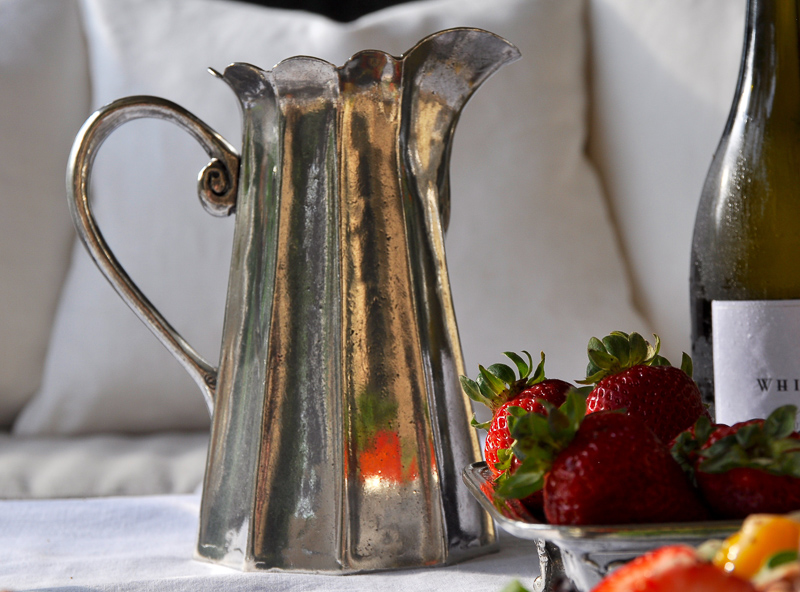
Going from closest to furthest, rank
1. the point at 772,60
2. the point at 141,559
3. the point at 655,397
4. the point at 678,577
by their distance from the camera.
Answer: the point at 678,577 < the point at 655,397 < the point at 141,559 < the point at 772,60

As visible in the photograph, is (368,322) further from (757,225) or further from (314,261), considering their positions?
(757,225)

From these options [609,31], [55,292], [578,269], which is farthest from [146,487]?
[609,31]

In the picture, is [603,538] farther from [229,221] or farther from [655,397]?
[229,221]

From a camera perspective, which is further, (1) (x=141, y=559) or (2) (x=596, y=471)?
(1) (x=141, y=559)

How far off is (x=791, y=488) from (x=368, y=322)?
0.21 meters

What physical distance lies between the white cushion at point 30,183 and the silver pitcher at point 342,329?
498 millimetres

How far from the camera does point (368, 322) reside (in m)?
0.39

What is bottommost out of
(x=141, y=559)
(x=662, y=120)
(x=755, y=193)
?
(x=141, y=559)

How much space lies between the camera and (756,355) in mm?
439

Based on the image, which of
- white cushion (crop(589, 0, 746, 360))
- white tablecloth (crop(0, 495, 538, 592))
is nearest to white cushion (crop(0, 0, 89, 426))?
white tablecloth (crop(0, 495, 538, 592))

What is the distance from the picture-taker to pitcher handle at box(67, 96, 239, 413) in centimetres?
43

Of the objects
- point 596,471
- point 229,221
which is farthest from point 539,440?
point 229,221

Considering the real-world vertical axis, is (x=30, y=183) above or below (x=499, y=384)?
above

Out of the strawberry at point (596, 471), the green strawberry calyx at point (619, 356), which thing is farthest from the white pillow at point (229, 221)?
the strawberry at point (596, 471)
